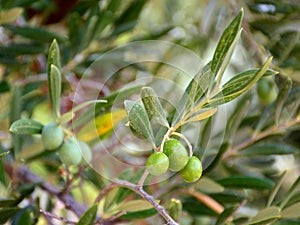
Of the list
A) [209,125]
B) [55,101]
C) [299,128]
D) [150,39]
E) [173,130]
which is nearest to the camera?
[173,130]

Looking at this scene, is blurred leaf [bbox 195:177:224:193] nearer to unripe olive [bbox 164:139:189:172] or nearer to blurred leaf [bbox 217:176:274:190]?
blurred leaf [bbox 217:176:274:190]

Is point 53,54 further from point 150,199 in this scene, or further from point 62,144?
point 150,199

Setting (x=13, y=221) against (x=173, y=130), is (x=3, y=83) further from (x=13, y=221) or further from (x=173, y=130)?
(x=173, y=130)

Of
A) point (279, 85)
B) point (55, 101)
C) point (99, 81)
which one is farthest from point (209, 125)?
point (99, 81)

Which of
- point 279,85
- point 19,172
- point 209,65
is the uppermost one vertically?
point 209,65

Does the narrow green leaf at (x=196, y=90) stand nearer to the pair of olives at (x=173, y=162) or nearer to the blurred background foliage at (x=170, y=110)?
the pair of olives at (x=173, y=162)

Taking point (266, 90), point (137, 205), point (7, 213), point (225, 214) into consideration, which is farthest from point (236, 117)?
point (7, 213)

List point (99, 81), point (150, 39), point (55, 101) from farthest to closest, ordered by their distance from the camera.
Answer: point (99, 81)
point (150, 39)
point (55, 101)
